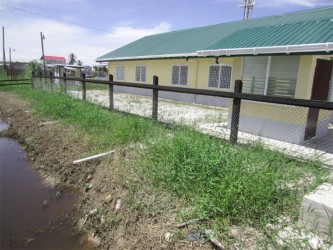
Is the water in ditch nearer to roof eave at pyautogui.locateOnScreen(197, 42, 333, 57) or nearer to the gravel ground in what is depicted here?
the gravel ground

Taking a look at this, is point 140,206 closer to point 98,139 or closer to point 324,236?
point 324,236

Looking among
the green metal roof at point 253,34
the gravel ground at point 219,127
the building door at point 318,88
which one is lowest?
the gravel ground at point 219,127

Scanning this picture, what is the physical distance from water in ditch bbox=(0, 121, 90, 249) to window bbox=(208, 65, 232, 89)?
35.1 ft

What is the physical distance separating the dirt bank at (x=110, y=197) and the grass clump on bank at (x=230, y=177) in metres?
0.28

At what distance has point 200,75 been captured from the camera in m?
14.7

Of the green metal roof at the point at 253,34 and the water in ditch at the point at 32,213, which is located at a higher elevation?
the green metal roof at the point at 253,34

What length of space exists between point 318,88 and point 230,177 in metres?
4.55

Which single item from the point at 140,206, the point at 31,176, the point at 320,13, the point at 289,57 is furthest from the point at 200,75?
the point at 140,206

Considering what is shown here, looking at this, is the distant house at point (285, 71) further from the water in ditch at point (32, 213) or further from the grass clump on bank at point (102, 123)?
the water in ditch at point (32, 213)

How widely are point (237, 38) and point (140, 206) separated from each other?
6.94 m

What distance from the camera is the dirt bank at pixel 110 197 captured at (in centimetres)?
275

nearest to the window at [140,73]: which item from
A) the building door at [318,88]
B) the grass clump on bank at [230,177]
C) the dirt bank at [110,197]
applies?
the dirt bank at [110,197]

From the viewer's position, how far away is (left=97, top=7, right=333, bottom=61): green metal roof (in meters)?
6.29

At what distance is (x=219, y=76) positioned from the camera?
45.2 ft
